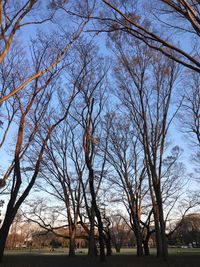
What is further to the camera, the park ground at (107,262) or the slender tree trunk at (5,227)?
the park ground at (107,262)

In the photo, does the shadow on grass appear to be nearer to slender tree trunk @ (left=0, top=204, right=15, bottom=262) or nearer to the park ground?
the park ground

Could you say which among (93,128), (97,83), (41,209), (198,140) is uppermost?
(97,83)

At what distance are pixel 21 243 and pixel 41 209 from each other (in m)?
62.9

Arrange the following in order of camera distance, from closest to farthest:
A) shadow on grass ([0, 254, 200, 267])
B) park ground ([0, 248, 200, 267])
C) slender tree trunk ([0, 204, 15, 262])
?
1. slender tree trunk ([0, 204, 15, 262])
2. shadow on grass ([0, 254, 200, 267])
3. park ground ([0, 248, 200, 267])

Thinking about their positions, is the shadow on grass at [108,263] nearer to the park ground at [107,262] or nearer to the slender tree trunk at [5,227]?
the park ground at [107,262]

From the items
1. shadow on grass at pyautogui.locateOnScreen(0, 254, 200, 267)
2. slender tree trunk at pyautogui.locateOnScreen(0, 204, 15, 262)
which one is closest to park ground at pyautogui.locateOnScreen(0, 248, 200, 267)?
shadow on grass at pyautogui.locateOnScreen(0, 254, 200, 267)

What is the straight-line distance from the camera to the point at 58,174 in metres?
22.6

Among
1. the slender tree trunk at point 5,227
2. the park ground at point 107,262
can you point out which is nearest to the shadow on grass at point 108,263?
the park ground at point 107,262

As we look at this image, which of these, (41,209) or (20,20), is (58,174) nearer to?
(41,209)

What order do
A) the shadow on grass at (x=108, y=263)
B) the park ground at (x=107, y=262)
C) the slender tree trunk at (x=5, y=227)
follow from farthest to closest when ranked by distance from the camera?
1. the park ground at (x=107, y=262)
2. the shadow on grass at (x=108, y=263)
3. the slender tree trunk at (x=5, y=227)

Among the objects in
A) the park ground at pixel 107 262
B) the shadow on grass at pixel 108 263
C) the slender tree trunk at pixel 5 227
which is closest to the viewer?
the slender tree trunk at pixel 5 227

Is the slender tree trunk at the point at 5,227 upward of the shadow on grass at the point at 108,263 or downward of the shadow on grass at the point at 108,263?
upward

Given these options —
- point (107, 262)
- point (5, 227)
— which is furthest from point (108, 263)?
point (5, 227)

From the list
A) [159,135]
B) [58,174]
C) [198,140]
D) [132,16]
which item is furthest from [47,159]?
[132,16]
